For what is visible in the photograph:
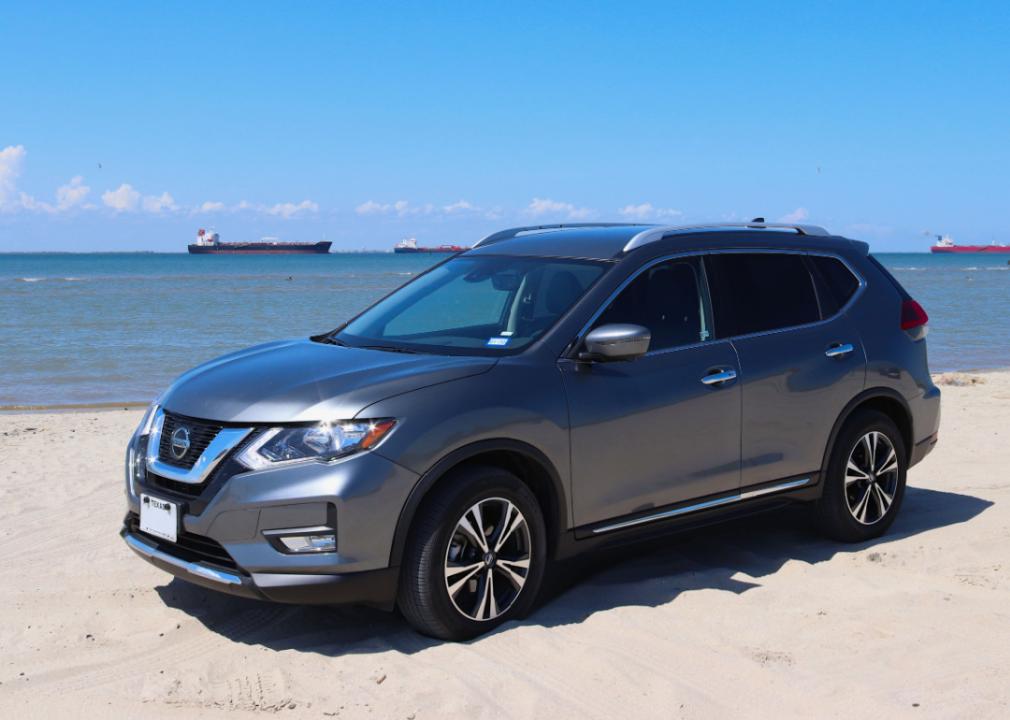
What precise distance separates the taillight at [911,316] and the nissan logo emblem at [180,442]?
13.3 feet

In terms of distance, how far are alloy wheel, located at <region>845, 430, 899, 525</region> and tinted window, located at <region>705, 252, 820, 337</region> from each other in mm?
821

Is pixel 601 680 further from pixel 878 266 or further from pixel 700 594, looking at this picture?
pixel 878 266

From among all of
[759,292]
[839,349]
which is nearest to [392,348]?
[759,292]

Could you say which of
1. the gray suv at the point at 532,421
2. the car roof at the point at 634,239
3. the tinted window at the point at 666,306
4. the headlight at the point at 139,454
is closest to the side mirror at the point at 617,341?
the gray suv at the point at 532,421

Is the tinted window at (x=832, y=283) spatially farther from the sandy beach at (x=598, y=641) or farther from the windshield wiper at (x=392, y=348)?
the windshield wiper at (x=392, y=348)

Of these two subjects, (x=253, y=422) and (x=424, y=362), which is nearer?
(x=253, y=422)

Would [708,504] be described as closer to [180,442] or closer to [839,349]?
[839,349]

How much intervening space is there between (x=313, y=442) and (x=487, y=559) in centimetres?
89

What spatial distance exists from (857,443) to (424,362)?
8.99 feet

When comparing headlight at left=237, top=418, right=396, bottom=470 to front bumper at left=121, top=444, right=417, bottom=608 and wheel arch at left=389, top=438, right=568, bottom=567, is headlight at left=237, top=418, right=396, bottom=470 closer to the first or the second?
front bumper at left=121, top=444, right=417, bottom=608

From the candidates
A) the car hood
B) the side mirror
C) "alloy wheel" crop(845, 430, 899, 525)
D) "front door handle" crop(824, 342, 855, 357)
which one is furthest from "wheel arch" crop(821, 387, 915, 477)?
the car hood

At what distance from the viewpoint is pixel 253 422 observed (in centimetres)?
416

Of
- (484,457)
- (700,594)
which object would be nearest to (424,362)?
(484,457)

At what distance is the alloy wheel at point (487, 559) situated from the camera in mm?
4340
